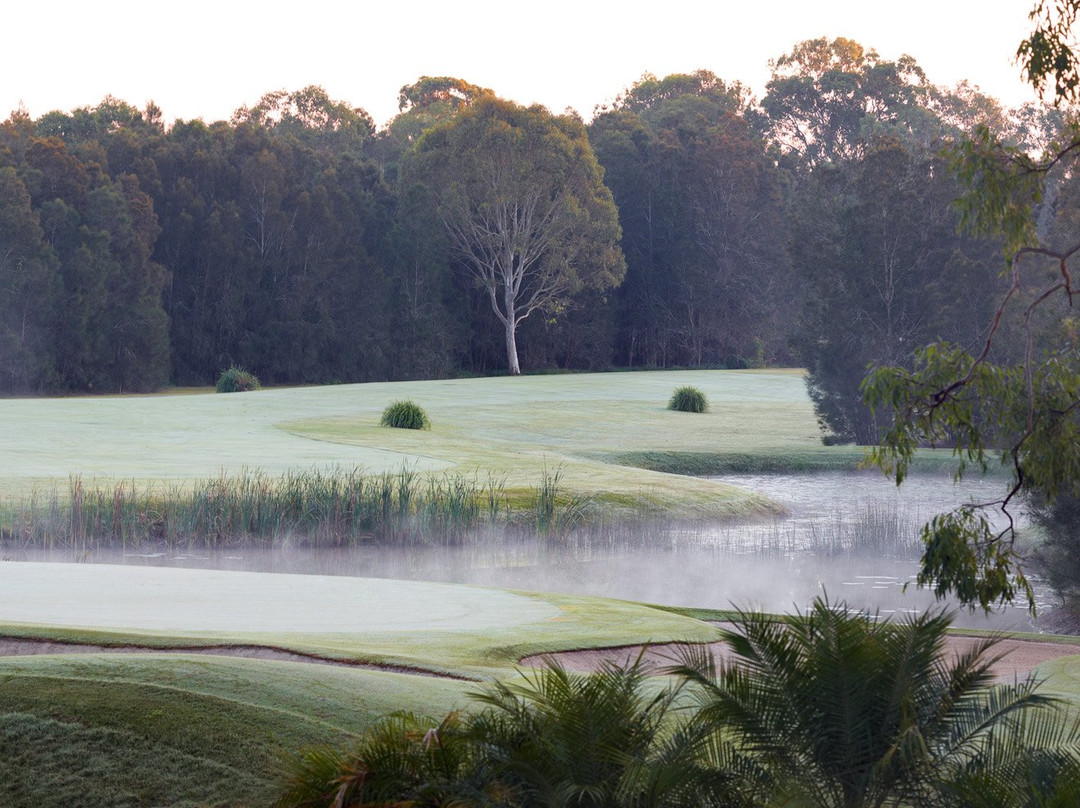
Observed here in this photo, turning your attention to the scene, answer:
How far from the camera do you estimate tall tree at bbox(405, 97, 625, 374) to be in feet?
167

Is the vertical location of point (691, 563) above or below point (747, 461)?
below

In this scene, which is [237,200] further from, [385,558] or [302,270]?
[385,558]

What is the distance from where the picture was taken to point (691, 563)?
52.4 feet

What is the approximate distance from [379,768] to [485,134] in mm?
48562

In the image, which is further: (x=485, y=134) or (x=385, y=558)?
(x=485, y=134)

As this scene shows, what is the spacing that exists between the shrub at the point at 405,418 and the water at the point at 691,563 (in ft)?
36.2

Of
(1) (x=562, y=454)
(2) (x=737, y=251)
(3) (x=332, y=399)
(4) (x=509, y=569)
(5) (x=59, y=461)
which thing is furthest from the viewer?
(2) (x=737, y=251)

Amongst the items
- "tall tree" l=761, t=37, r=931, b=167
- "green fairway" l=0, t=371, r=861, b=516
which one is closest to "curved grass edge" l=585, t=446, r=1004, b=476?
"green fairway" l=0, t=371, r=861, b=516

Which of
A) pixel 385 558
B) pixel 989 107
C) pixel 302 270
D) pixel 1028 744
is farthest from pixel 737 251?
pixel 1028 744

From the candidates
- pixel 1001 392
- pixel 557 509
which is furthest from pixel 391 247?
pixel 1001 392

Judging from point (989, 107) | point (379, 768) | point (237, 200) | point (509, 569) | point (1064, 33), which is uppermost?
point (989, 107)

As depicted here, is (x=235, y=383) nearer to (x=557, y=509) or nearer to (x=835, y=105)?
(x=557, y=509)

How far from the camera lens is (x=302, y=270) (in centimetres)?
5138

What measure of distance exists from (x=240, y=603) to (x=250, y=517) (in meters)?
6.26
